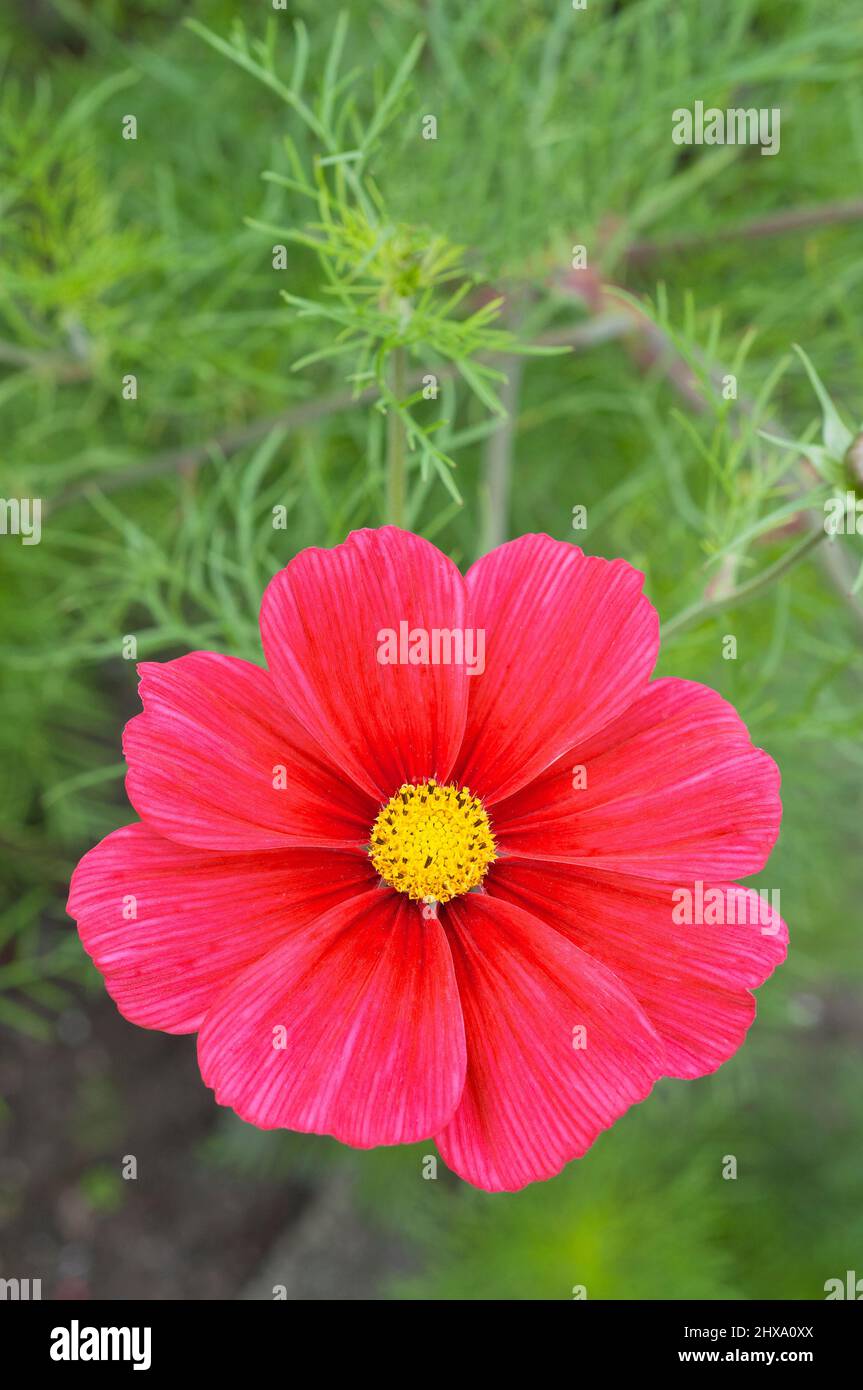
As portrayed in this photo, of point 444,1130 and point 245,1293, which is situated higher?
point 444,1130

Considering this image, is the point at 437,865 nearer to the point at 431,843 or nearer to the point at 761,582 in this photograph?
the point at 431,843

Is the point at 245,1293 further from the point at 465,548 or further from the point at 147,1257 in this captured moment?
the point at 465,548

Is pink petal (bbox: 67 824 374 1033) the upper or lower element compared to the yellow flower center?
lower

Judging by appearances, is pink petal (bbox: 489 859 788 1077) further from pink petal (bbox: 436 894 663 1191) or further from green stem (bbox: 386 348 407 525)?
green stem (bbox: 386 348 407 525)

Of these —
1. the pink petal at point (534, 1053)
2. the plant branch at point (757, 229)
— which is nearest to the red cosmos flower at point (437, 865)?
the pink petal at point (534, 1053)

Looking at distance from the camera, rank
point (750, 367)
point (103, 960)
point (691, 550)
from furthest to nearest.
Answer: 1. point (750, 367)
2. point (691, 550)
3. point (103, 960)

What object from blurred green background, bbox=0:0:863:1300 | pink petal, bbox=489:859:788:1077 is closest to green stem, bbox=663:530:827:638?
blurred green background, bbox=0:0:863:1300
